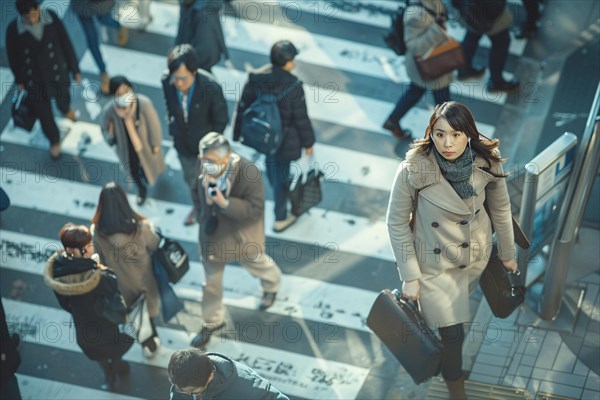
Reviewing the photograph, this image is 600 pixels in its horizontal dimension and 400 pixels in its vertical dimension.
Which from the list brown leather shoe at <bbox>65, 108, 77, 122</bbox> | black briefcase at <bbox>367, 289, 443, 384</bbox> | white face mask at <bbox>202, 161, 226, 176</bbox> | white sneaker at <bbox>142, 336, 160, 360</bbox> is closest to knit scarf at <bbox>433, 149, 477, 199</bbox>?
black briefcase at <bbox>367, 289, 443, 384</bbox>

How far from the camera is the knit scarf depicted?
7.31 meters

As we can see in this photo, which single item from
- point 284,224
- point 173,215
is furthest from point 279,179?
point 173,215

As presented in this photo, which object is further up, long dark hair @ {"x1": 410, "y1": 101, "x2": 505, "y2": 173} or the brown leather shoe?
long dark hair @ {"x1": 410, "y1": 101, "x2": 505, "y2": 173}

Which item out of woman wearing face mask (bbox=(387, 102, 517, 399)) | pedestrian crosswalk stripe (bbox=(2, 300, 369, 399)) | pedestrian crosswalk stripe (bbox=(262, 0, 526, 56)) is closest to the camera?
woman wearing face mask (bbox=(387, 102, 517, 399))

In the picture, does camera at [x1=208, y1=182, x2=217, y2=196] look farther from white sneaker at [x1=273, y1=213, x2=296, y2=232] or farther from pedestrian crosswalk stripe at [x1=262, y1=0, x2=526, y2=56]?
pedestrian crosswalk stripe at [x1=262, y1=0, x2=526, y2=56]

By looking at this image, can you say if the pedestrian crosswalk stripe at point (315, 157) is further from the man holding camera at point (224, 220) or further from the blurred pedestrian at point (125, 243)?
the blurred pedestrian at point (125, 243)

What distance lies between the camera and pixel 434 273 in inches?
314

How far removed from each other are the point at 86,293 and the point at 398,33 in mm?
4250

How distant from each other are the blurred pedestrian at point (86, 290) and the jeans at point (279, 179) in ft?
7.59

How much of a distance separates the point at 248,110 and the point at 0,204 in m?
2.35

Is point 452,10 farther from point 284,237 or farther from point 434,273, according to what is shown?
point 434,273

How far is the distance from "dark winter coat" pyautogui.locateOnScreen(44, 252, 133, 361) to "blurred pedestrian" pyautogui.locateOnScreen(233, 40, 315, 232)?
90.4 inches

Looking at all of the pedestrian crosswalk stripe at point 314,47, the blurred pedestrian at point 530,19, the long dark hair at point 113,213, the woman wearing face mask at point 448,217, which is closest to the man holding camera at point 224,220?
the long dark hair at point 113,213

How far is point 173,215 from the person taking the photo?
11008mm
